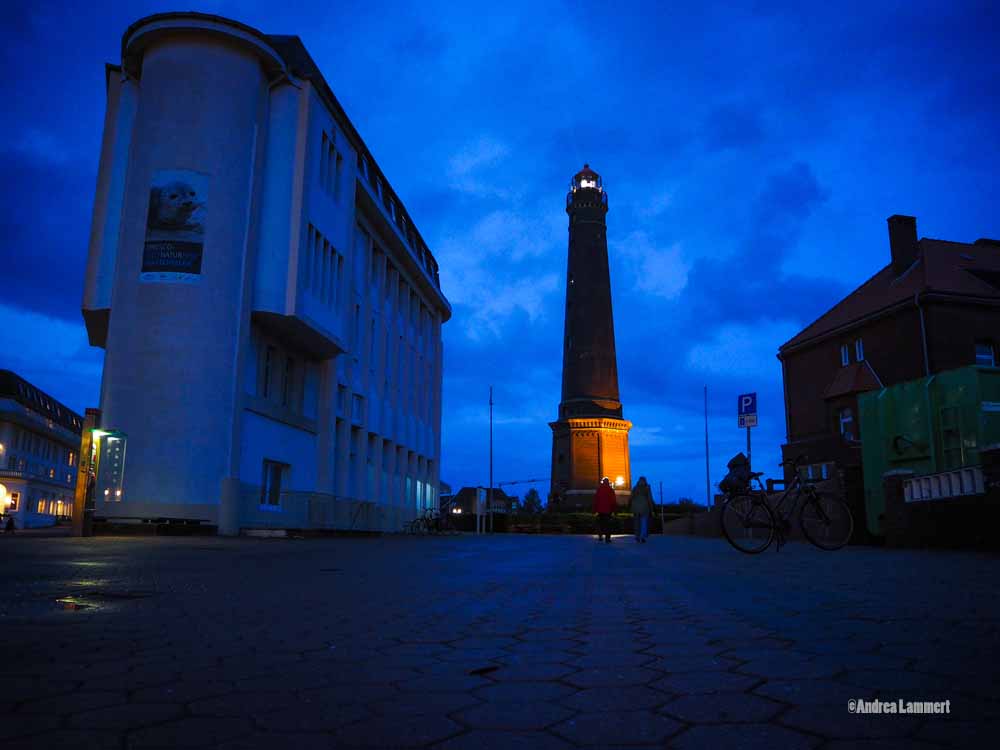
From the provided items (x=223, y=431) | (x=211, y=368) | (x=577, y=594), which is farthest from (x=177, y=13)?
(x=577, y=594)

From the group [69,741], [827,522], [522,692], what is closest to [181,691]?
[69,741]

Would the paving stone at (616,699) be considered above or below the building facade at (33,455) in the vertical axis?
below

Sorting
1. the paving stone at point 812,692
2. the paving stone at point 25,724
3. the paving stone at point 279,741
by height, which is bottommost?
the paving stone at point 25,724

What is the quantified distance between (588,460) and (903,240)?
2932 cm

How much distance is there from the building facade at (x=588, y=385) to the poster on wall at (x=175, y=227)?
43.1m

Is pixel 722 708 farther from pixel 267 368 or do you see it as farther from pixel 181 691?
pixel 267 368

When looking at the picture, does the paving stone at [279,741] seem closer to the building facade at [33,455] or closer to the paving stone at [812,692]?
the paving stone at [812,692]

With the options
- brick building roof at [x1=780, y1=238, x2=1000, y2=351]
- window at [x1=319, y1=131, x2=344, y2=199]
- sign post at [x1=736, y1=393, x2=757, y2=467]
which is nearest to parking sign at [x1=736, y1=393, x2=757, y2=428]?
sign post at [x1=736, y1=393, x2=757, y2=467]

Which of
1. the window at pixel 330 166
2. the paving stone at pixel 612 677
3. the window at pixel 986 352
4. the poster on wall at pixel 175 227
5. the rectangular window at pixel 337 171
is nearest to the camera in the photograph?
the paving stone at pixel 612 677

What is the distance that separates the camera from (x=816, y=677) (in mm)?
2680

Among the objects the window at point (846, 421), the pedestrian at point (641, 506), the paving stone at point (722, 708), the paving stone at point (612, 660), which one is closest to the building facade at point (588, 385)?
the window at point (846, 421)

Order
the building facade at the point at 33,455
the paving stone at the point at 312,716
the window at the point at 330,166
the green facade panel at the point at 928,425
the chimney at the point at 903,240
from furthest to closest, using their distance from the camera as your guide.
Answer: the building facade at the point at 33,455 → the chimney at the point at 903,240 → the window at the point at 330,166 → the green facade panel at the point at 928,425 → the paving stone at the point at 312,716

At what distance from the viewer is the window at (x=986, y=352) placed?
118 ft

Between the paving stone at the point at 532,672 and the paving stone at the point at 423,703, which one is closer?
the paving stone at the point at 423,703
